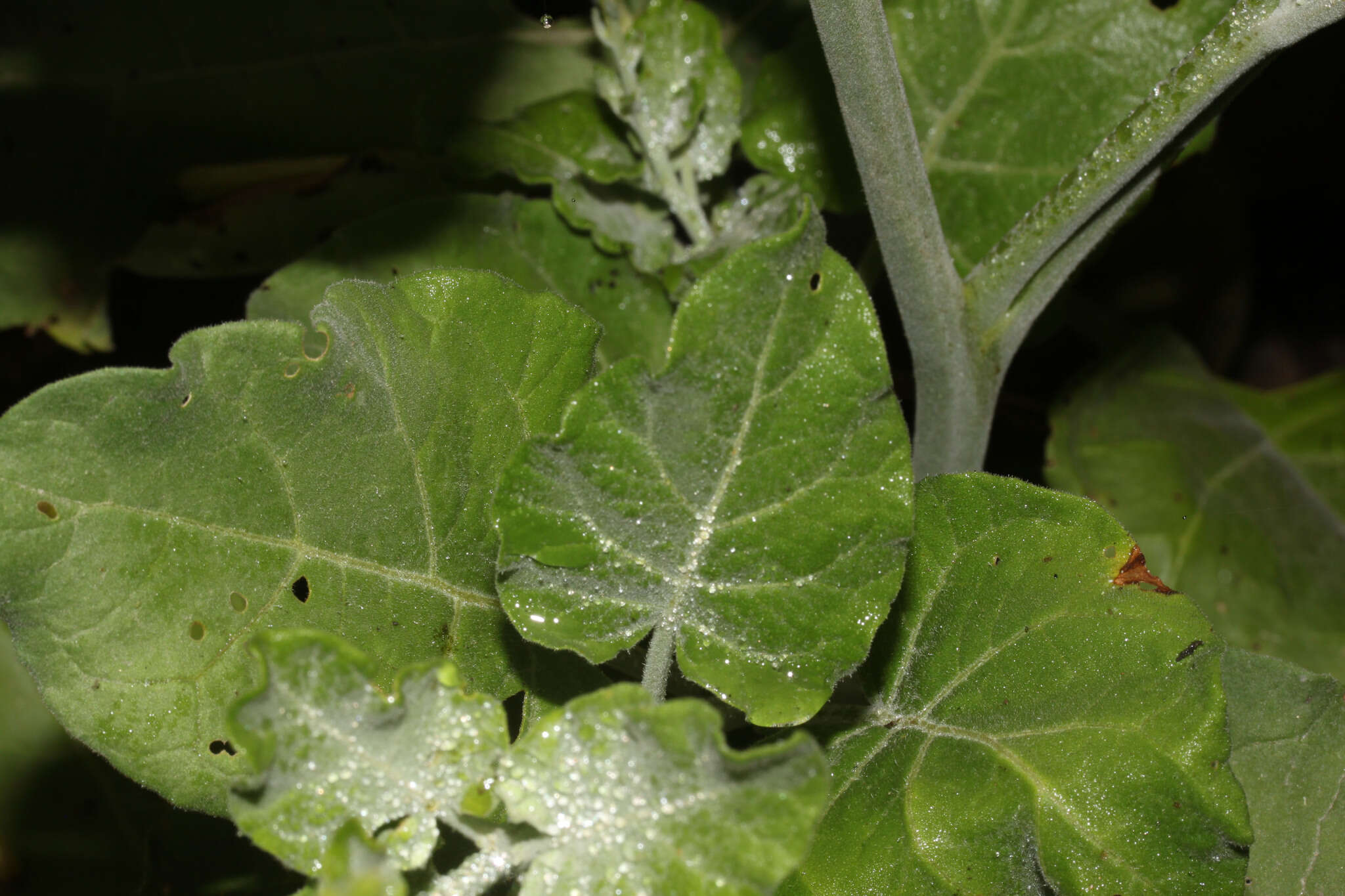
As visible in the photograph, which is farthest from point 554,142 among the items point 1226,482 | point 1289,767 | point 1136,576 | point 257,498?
point 1226,482

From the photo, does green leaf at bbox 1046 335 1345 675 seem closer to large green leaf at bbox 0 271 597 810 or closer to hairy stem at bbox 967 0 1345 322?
hairy stem at bbox 967 0 1345 322

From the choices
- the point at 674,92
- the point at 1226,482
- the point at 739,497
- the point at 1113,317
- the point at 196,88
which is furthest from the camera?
the point at 1113,317

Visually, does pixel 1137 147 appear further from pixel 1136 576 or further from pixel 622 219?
pixel 622 219

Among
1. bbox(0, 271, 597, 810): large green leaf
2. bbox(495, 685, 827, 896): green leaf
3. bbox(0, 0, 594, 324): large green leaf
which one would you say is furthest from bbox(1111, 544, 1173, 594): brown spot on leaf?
bbox(0, 0, 594, 324): large green leaf

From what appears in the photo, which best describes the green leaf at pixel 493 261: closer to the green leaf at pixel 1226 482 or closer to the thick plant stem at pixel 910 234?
the thick plant stem at pixel 910 234

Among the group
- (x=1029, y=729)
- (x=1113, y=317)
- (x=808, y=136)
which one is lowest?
(x=1029, y=729)

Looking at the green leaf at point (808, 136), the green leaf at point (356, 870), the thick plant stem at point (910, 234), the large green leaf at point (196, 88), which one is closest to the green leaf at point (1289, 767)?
the thick plant stem at point (910, 234)

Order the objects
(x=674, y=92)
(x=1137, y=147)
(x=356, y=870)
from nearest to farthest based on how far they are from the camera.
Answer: (x=356, y=870) → (x=1137, y=147) → (x=674, y=92)
